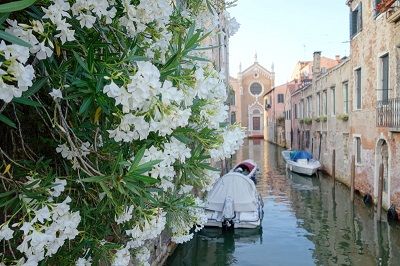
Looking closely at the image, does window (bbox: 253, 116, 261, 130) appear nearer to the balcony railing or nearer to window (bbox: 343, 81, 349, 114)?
window (bbox: 343, 81, 349, 114)

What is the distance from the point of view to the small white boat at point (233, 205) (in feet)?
34.2

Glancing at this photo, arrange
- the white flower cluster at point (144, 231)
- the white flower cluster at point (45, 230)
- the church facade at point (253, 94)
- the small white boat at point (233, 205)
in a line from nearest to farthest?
the white flower cluster at point (45, 230)
the white flower cluster at point (144, 231)
the small white boat at point (233, 205)
the church facade at point (253, 94)

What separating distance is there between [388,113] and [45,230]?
10675 millimetres

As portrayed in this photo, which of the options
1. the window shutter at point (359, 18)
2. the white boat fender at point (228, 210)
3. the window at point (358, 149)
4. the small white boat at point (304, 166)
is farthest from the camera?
the small white boat at point (304, 166)

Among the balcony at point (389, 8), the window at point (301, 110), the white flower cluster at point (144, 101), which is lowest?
the white flower cluster at point (144, 101)

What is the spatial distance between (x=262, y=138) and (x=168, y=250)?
46370mm

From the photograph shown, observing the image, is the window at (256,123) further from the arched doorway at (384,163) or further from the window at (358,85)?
the arched doorway at (384,163)

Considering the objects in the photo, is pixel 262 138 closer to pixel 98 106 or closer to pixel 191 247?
pixel 191 247

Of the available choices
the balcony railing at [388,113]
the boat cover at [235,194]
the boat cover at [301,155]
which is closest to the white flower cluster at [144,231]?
the boat cover at [235,194]

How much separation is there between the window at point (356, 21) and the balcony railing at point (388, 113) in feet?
12.1

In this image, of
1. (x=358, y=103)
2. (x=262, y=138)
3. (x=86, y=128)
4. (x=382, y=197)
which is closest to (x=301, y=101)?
(x=358, y=103)

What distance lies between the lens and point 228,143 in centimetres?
259

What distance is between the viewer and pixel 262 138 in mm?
53812

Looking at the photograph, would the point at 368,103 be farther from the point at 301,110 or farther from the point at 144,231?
the point at 301,110
